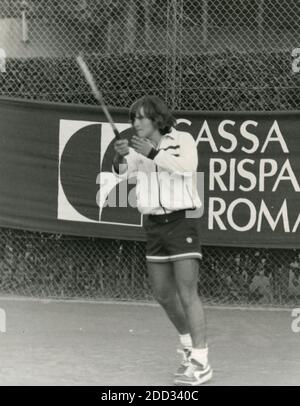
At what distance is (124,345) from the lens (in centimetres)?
684

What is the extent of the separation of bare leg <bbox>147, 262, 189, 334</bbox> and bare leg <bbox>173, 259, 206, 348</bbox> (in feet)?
0.50

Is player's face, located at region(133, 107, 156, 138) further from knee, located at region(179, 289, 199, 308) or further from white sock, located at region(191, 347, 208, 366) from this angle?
white sock, located at region(191, 347, 208, 366)

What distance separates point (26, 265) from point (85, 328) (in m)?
1.53

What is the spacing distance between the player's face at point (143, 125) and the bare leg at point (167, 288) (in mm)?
836

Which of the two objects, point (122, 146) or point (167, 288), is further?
point (167, 288)

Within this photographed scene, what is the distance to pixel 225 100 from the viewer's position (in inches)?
325

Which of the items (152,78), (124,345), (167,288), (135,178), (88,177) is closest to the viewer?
(167,288)

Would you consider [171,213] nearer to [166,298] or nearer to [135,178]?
[166,298]

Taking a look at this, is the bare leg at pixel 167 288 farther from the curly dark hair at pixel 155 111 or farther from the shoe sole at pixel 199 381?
the curly dark hair at pixel 155 111

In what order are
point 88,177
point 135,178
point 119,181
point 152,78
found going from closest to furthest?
1. point 135,178
2. point 119,181
3. point 88,177
4. point 152,78

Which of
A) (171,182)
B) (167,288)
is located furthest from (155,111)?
(167,288)

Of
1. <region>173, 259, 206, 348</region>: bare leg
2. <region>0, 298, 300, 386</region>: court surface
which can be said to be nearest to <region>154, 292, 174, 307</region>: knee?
<region>173, 259, 206, 348</region>: bare leg

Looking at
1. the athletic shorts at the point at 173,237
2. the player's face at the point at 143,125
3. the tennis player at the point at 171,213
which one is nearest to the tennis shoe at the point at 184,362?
the tennis player at the point at 171,213

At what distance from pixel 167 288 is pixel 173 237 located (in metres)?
0.36
